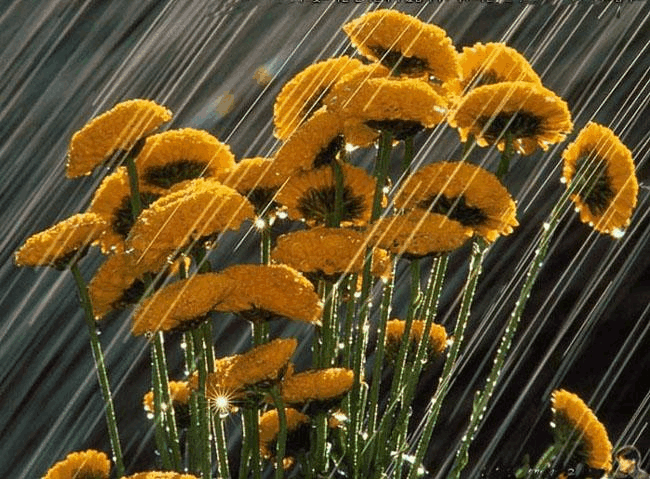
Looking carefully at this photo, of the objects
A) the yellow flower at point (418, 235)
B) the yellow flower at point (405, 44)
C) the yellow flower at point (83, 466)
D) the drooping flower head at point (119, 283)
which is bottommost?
the yellow flower at point (83, 466)

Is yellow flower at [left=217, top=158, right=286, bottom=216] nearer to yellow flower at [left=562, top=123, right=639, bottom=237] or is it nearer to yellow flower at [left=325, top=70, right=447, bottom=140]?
yellow flower at [left=325, top=70, right=447, bottom=140]

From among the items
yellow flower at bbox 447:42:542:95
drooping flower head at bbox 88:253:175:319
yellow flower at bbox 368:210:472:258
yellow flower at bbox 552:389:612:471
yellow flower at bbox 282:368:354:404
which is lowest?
drooping flower head at bbox 88:253:175:319

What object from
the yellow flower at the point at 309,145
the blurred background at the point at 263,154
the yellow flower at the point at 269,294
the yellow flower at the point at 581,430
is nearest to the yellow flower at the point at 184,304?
the yellow flower at the point at 269,294

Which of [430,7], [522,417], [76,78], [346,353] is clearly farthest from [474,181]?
[76,78]

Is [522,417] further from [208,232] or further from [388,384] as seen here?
[208,232]

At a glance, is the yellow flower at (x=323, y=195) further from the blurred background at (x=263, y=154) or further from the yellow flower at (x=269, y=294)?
the blurred background at (x=263, y=154)

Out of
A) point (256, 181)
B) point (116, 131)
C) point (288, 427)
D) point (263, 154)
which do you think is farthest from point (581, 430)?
point (263, 154)

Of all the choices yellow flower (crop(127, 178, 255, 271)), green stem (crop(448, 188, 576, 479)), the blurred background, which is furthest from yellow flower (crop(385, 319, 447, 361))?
the blurred background
